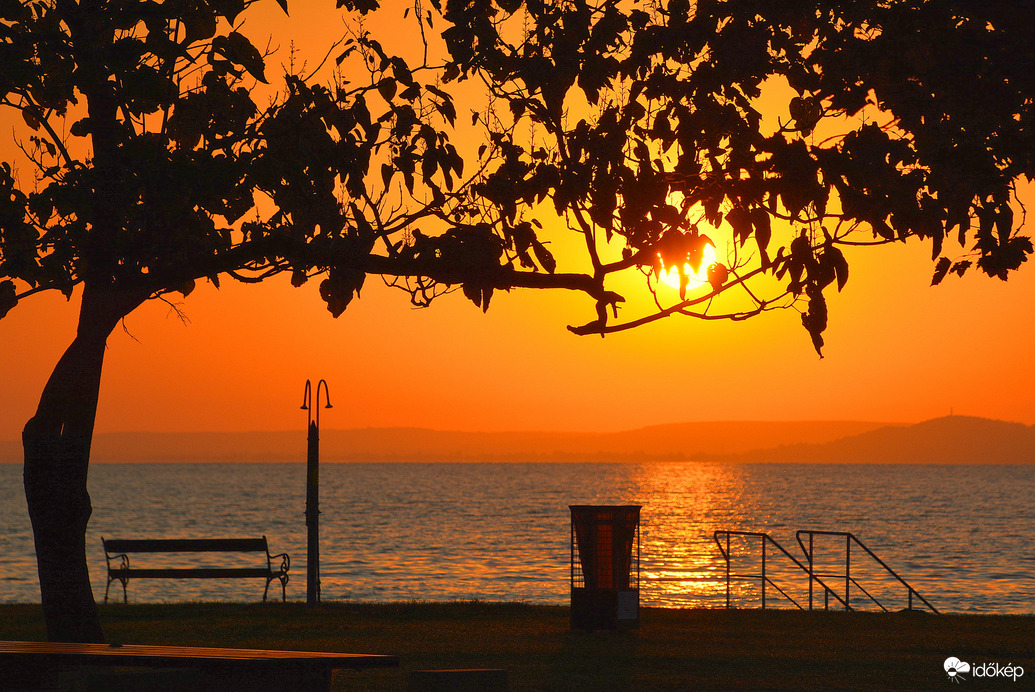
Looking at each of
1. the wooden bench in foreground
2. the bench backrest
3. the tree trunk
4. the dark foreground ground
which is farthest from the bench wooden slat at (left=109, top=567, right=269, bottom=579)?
the wooden bench in foreground

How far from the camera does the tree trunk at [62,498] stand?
10.1 metres

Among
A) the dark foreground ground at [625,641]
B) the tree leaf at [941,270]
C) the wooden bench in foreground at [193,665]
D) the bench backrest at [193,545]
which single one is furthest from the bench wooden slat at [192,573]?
the tree leaf at [941,270]

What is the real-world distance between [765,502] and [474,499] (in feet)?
111

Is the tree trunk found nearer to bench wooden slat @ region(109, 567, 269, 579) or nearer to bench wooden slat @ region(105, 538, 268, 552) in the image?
bench wooden slat @ region(109, 567, 269, 579)

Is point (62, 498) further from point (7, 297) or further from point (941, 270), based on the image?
point (941, 270)

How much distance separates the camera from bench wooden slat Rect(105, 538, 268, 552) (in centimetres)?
1980

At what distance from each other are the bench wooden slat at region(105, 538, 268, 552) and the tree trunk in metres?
9.32

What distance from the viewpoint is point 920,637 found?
13.3 m

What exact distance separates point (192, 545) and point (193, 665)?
48.5ft

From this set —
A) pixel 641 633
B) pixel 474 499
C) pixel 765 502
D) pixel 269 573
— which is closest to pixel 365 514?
pixel 474 499

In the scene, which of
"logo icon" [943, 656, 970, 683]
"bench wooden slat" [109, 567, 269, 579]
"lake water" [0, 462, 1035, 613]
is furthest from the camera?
"lake water" [0, 462, 1035, 613]

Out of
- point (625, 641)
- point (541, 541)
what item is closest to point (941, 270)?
point (625, 641)

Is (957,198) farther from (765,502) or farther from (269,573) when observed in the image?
(765,502)

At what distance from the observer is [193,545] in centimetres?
2009
